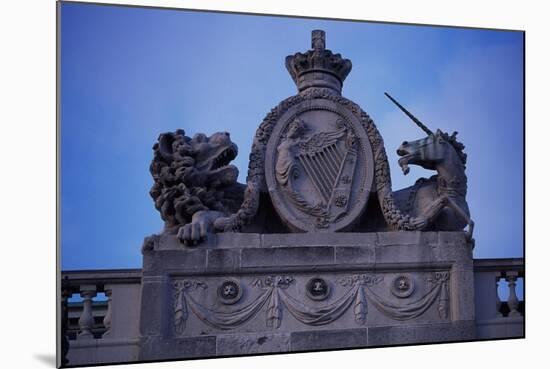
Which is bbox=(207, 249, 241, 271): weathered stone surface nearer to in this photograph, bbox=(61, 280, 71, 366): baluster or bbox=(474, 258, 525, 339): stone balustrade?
bbox=(61, 280, 71, 366): baluster

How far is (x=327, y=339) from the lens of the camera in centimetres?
938

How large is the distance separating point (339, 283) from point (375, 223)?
951mm

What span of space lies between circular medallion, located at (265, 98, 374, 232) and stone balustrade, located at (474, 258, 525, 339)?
61.1 inches

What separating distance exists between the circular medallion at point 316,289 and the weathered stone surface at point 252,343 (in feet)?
1.62

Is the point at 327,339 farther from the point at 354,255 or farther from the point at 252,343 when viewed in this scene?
the point at 354,255

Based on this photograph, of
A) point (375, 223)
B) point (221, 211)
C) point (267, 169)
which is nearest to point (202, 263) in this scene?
point (221, 211)

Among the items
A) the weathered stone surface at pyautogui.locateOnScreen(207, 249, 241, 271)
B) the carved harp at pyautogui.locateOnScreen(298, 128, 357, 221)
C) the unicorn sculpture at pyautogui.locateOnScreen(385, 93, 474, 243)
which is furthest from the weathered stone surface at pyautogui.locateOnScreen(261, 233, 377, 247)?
the unicorn sculpture at pyautogui.locateOnScreen(385, 93, 474, 243)

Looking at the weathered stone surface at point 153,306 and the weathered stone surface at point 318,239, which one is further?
the weathered stone surface at point 318,239

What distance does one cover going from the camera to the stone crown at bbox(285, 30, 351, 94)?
1027cm

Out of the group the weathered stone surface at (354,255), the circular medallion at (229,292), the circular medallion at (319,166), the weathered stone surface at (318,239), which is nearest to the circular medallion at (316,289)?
the weathered stone surface at (354,255)

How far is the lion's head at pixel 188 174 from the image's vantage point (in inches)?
373

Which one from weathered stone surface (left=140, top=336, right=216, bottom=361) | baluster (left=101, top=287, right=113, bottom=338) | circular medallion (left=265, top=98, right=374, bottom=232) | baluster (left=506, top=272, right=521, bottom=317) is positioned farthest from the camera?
baluster (left=506, top=272, right=521, bottom=317)

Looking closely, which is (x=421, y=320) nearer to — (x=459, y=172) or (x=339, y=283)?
(x=339, y=283)

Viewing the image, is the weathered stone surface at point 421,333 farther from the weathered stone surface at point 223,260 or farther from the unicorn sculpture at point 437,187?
the weathered stone surface at point 223,260
